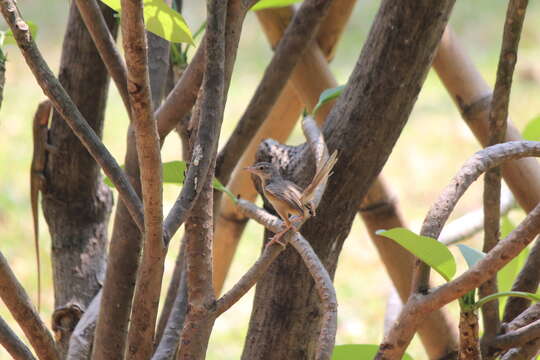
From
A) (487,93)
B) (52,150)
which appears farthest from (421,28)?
(52,150)

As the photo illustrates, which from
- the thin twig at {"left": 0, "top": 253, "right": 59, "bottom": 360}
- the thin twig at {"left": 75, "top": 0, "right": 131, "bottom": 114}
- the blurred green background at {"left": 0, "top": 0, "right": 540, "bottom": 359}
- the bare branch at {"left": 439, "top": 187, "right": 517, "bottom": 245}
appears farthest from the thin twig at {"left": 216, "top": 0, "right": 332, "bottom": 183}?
the blurred green background at {"left": 0, "top": 0, "right": 540, "bottom": 359}

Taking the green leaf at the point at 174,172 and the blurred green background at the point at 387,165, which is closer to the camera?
the green leaf at the point at 174,172

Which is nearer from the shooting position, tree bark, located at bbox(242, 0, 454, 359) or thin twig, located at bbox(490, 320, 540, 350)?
thin twig, located at bbox(490, 320, 540, 350)

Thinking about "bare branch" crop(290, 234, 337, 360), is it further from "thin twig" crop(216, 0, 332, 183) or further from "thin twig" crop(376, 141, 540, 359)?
"thin twig" crop(216, 0, 332, 183)

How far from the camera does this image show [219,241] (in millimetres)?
1146

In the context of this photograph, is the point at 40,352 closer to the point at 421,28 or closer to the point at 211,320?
the point at 211,320

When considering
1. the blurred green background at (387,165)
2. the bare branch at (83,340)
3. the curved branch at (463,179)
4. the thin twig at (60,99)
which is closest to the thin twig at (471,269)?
the curved branch at (463,179)

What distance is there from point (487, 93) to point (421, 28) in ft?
0.73

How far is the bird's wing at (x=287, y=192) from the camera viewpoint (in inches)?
28.2

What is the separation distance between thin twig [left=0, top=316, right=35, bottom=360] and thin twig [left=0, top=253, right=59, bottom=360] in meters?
0.02

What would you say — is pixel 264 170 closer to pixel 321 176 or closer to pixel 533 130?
pixel 321 176

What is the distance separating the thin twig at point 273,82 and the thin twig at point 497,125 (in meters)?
0.27

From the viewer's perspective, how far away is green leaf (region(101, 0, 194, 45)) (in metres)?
0.57

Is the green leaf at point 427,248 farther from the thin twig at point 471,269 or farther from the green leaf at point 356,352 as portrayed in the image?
the green leaf at point 356,352
